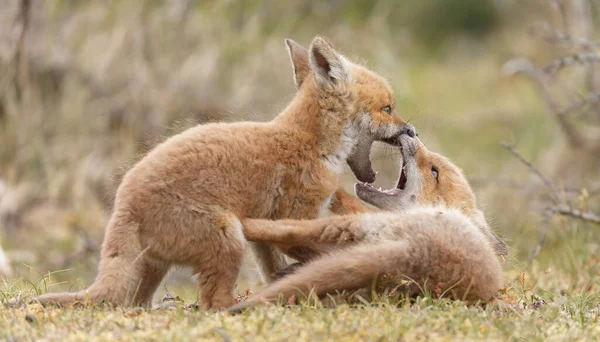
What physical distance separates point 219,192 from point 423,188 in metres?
1.71

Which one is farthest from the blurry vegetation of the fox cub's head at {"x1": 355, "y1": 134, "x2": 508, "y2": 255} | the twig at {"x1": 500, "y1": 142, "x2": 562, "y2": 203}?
the fox cub's head at {"x1": 355, "y1": 134, "x2": 508, "y2": 255}

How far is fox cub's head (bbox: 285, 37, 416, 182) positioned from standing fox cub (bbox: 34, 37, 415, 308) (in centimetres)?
1

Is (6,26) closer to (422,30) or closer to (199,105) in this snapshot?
(199,105)

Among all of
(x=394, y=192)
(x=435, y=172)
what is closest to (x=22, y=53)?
(x=394, y=192)

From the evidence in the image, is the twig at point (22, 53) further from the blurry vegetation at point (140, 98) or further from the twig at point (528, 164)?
the twig at point (528, 164)

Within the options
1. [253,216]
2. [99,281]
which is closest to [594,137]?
[253,216]

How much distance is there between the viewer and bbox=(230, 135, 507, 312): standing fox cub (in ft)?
15.1

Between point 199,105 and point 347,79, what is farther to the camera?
point 199,105

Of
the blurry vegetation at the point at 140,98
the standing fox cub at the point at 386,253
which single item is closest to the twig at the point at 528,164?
the blurry vegetation at the point at 140,98

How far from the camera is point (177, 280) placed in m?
9.39

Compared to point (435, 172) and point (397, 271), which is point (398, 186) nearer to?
point (435, 172)

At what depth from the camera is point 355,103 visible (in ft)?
19.4

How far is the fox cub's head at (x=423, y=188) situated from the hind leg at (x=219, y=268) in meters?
1.53

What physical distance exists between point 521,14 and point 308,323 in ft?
60.4
